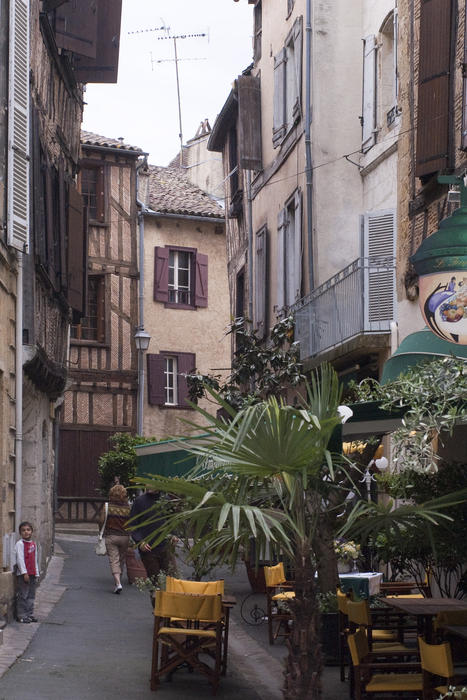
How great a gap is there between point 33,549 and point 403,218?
5.81 m

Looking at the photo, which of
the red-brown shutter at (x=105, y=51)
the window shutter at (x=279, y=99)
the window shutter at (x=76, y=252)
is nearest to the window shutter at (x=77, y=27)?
the red-brown shutter at (x=105, y=51)

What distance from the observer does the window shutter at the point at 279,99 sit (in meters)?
22.0

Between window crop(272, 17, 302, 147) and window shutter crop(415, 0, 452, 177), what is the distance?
7.87 m

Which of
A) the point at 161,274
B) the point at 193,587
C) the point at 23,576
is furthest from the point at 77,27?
the point at 161,274

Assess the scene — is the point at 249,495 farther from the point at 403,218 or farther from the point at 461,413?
the point at 403,218

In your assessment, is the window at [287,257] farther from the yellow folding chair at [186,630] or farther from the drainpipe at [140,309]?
the yellow folding chair at [186,630]

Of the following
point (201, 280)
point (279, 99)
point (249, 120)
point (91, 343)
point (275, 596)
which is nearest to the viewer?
point (275, 596)

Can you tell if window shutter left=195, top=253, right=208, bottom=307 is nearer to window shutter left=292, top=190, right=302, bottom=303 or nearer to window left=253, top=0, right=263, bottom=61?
A: window left=253, top=0, right=263, bottom=61

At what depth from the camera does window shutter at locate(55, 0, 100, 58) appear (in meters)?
18.9

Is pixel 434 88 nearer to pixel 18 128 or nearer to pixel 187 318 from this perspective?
pixel 18 128

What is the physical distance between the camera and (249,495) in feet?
25.7

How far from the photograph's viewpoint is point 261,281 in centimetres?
2378

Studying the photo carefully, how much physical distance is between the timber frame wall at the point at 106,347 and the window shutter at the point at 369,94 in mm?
12745

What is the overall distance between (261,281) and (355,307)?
713 centimetres
